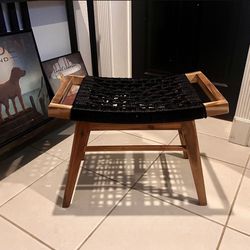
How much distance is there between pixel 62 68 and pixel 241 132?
2.95ft

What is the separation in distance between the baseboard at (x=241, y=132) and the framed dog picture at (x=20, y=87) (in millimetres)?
868

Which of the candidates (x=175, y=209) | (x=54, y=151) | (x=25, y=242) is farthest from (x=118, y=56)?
(x=25, y=242)

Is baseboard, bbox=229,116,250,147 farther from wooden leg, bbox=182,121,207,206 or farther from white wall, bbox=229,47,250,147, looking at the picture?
wooden leg, bbox=182,121,207,206

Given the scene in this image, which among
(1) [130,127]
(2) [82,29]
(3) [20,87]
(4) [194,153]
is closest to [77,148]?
(1) [130,127]

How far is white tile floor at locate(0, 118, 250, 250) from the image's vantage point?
80 centimetres

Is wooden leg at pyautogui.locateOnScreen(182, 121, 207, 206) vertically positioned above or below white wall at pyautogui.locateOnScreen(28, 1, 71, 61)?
below

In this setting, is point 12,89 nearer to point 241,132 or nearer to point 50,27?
point 50,27

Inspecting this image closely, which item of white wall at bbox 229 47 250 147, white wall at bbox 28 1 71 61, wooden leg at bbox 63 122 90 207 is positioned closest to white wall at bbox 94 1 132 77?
white wall at bbox 28 1 71 61

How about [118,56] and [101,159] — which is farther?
[118,56]

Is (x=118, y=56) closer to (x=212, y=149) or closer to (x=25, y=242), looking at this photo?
(x=212, y=149)

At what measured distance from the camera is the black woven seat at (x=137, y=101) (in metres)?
0.75

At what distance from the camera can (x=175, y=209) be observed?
90 centimetres

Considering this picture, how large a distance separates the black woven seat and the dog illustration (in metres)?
0.32

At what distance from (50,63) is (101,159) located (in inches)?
20.6
